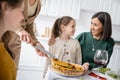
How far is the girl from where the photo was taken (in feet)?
4.57

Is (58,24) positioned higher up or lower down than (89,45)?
higher up

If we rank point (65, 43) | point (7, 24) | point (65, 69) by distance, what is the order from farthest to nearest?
point (65, 43)
point (65, 69)
point (7, 24)

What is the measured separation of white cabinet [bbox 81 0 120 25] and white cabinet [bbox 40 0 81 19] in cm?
5

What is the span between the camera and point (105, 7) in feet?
5.08

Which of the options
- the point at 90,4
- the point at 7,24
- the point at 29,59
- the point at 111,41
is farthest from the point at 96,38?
the point at 7,24

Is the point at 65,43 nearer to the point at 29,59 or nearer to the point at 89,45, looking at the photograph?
the point at 89,45

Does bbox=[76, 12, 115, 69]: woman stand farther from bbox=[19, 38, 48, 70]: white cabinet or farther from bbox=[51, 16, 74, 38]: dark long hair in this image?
bbox=[19, 38, 48, 70]: white cabinet

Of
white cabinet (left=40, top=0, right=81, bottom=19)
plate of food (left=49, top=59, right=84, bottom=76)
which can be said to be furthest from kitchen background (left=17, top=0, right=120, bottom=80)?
plate of food (left=49, top=59, right=84, bottom=76)

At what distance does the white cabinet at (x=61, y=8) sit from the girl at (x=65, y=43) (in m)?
0.07

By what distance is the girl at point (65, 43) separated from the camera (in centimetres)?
139

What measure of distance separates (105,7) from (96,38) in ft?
0.79

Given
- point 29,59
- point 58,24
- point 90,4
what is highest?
point 90,4

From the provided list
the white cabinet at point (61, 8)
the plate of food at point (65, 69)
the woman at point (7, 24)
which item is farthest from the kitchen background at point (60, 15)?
the woman at point (7, 24)

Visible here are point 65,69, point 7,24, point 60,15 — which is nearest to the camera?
point 7,24
